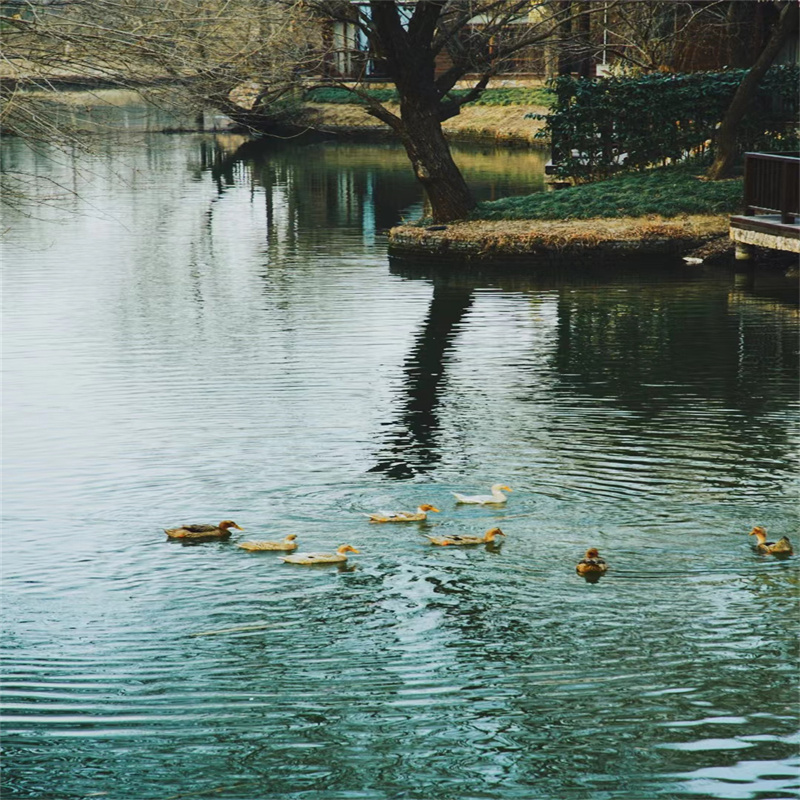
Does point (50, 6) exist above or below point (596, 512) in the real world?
above

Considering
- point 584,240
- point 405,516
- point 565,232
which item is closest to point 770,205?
point 584,240

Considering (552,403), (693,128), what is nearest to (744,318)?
(552,403)

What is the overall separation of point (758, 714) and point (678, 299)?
1424cm

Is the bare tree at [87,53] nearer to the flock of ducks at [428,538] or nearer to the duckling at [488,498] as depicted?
the flock of ducks at [428,538]

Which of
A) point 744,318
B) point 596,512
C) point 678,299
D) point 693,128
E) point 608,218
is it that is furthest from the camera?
point 693,128

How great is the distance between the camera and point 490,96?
6006 centimetres

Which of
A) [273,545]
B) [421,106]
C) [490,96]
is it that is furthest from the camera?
[490,96]

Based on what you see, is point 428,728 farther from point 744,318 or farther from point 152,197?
point 152,197

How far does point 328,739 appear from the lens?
7551mm

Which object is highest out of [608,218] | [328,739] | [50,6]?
[50,6]

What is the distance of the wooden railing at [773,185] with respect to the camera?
2175 cm

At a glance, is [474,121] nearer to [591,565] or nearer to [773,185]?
[773,185]

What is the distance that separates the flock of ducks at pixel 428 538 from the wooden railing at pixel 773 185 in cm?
1245

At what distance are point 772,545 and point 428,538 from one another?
2.71 metres
